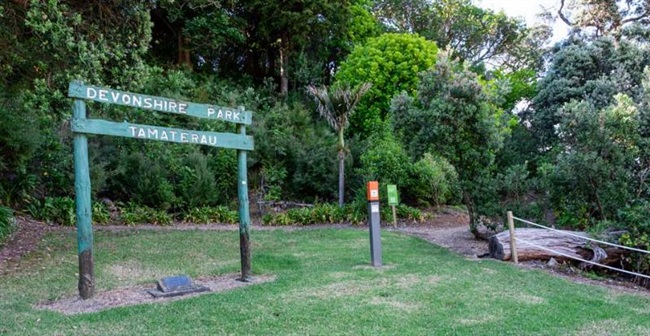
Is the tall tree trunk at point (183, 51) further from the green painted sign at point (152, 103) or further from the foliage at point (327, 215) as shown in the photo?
the green painted sign at point (152, 103)

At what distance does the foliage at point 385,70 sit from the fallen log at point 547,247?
372 inches

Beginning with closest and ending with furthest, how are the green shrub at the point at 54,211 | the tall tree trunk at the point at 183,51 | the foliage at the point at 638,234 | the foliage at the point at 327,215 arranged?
the foliage at the point at 638,234 → the green shrub at the point at 54,211 → the foliage at the point at 327,215 → the tall tree trunk at the point at 183,51

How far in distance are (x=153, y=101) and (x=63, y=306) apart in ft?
8.35

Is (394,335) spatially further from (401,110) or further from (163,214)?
(163,214)

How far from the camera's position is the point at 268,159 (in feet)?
53.0

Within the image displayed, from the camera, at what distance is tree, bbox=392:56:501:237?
9836mm

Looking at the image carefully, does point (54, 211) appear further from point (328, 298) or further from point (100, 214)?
point (328, 298)

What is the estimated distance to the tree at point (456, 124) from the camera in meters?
9.84

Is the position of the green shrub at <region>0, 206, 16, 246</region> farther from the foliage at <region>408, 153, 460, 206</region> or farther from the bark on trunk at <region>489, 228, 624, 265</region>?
the foliage at <region>408, 153, 460, 206</region>

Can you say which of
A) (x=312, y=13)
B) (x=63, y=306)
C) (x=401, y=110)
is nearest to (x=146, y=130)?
(x=63, y=306)

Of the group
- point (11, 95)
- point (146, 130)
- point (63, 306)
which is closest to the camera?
point (63, 306)

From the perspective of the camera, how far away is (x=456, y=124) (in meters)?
9.97

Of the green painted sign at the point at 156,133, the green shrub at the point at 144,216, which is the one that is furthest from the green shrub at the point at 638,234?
the green shrub at the point at 144,216

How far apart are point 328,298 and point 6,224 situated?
6806mm
